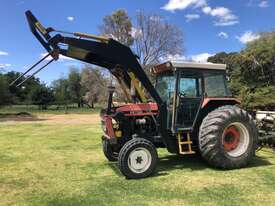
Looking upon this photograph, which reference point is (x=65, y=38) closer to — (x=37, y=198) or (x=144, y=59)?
(x=37, y=198)

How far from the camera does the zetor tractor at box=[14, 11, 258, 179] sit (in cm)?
669

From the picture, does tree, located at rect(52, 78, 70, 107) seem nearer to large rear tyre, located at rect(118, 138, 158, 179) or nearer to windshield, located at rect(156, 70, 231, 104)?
windshield, located at rect(156, 70, 231, 104)

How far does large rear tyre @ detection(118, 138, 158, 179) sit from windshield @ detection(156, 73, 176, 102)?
1347 mm

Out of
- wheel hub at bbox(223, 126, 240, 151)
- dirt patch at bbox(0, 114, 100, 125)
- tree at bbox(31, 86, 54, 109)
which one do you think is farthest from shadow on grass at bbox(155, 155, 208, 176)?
tree at bbox(31, 86, 54, 109)

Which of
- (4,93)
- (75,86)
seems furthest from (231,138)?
(75,86)

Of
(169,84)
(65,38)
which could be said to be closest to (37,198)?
(65,38)

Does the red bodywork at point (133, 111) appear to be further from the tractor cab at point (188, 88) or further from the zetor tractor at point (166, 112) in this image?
the tractor cab at point (188, 88)

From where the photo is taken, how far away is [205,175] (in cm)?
688

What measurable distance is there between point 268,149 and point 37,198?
650 centimetres

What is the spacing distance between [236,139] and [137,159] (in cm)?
245

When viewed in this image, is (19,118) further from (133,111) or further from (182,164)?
(133,111)

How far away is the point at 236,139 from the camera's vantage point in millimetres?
7695

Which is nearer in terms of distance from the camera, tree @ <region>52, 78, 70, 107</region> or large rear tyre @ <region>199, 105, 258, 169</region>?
large rear tyre @ <region>199, 105, 258, 169</region>

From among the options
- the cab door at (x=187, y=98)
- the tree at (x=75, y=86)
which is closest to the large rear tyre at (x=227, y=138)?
the cab door at (x=187, y=98)
